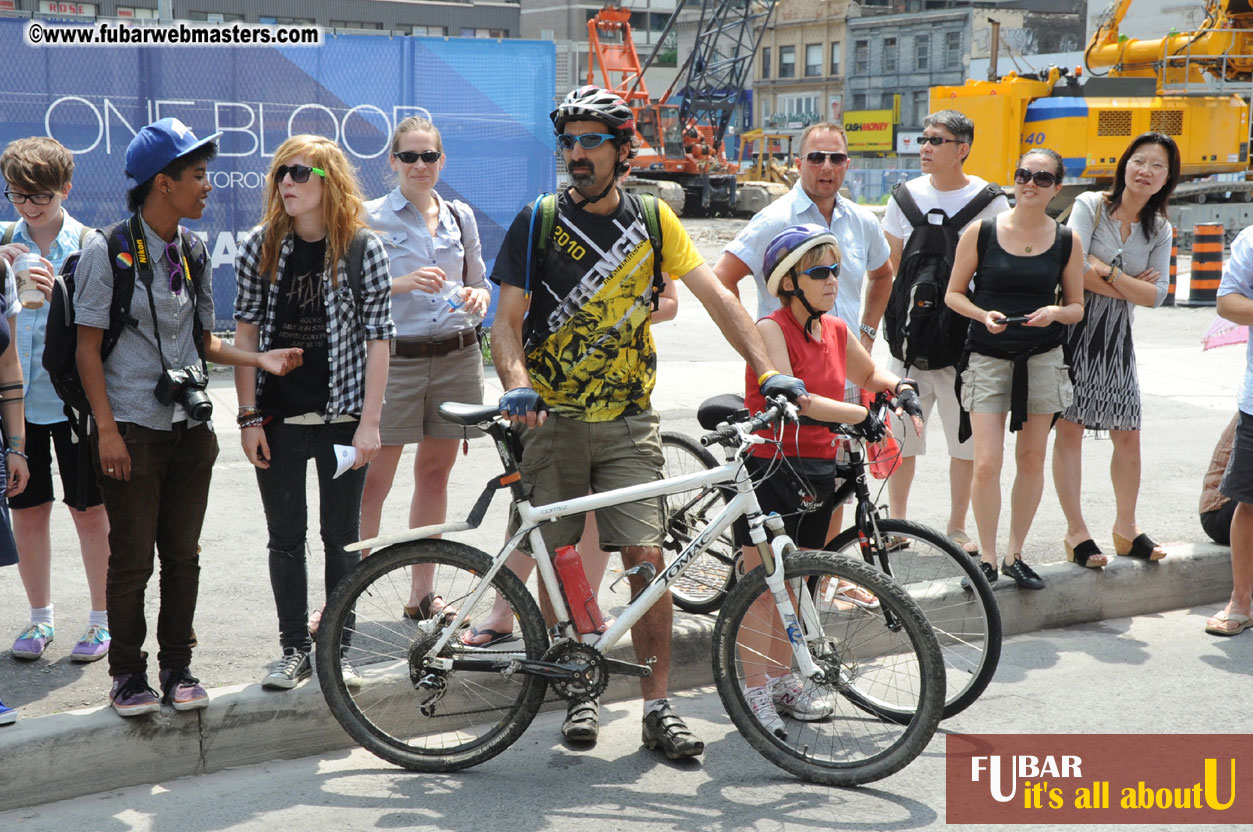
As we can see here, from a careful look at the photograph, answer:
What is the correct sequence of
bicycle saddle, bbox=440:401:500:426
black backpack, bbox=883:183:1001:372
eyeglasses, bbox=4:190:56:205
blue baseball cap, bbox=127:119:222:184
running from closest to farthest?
blue baseball cap, bbox=127:119:222:184, bicycle saddle, bbox=440:401:500:426, eyeglasses, bbox=4:190:56:205, black backpack, bbox=883:183:1001:372

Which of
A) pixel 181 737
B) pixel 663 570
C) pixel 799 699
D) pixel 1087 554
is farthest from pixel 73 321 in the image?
pixel 1087 554

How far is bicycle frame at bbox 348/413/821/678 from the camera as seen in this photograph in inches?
153

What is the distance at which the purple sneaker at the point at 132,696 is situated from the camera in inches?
154

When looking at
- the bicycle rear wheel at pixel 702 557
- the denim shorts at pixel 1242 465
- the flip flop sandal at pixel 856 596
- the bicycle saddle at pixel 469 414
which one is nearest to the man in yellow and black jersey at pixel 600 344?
the bicycle saddle at pixel 469 414

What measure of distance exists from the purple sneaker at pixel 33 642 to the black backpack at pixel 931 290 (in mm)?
3857

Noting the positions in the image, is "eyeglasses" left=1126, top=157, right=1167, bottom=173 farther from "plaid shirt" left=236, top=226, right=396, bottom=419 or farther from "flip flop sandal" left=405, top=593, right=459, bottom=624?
"flip flop sandal" left=405, top=593, right=459, bottom=624

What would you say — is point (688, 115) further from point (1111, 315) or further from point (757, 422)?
point (757, 422)

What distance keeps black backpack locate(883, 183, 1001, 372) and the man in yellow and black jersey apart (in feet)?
6.23

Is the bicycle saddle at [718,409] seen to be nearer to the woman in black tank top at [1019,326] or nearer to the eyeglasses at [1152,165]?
the woman in black tank top at [1019,326]

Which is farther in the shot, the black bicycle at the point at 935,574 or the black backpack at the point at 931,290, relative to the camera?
the black backpack at the point at 931,290

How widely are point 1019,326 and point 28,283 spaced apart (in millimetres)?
3921

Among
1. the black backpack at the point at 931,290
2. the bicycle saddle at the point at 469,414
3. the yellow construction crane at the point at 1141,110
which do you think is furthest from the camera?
the yellow construction crane at the point at 1141,110

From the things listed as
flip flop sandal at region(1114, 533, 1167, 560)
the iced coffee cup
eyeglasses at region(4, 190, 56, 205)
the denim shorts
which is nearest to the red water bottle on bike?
the iced coffee cup

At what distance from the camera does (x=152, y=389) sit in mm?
3916
